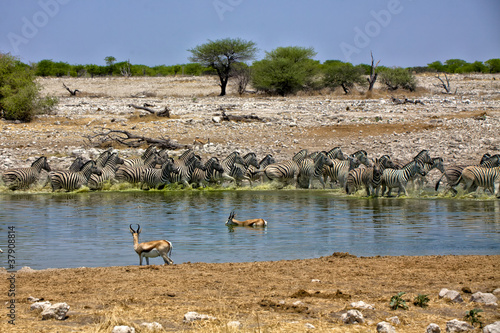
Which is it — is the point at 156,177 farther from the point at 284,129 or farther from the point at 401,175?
the point at 284,129

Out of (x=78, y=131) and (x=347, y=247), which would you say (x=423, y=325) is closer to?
(x=347, y=247)

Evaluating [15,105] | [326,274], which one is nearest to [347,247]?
[326,274]

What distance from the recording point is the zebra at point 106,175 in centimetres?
1727

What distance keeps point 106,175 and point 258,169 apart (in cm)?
445

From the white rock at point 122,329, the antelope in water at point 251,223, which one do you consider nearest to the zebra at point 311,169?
the antelope in water at point 251,223

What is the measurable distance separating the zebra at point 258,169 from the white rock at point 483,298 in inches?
482

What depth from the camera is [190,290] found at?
6.38 metres

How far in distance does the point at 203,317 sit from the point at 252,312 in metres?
0.50

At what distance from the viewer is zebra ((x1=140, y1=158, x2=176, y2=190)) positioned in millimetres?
17391

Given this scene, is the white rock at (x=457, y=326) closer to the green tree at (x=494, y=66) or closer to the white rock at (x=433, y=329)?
the white rock at (x=433, y=329)

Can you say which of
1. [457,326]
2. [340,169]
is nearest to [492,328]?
[457,326]

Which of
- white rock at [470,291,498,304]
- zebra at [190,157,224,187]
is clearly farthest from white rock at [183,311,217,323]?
zebra at [190,157,224,187]

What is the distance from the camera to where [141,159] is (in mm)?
19312

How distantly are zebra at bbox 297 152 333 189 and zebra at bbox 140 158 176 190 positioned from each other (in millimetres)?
3716
